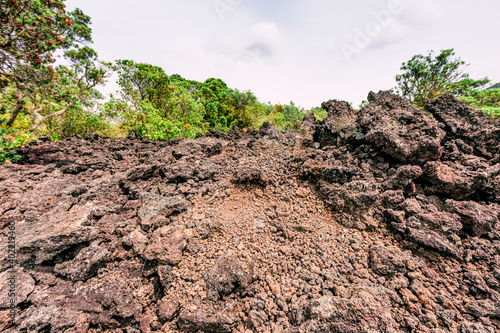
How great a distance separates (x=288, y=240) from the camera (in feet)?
8.84

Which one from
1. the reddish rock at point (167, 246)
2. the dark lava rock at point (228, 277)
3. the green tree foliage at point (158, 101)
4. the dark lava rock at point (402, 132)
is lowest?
the dark lava rock at point (228, 277)

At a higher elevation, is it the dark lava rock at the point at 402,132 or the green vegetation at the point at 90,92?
the green vegetation at the point at 90,92

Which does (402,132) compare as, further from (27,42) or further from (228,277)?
(27,42)

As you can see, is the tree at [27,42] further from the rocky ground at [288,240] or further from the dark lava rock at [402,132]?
the dark lava rock at [402,132]

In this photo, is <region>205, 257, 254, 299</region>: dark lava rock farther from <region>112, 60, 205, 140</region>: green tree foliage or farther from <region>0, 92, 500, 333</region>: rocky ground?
<region>112, 60, 205, 140</region>: green tree foliage

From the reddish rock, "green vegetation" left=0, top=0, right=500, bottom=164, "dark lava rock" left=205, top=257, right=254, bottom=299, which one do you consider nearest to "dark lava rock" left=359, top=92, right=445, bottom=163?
"dark lava rock" left=205, top=257, right=254, bottom=299

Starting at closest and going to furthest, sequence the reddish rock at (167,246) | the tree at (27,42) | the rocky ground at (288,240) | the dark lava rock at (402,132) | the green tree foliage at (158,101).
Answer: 1. the rocky ground at (288,240)
2. the reddish rock at (167,246)
3. the dark lava rock at (402,132)
4. the tree at (27,42)
5. the green tree foliage at (158,101)

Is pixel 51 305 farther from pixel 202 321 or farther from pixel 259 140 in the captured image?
pixel 259 140

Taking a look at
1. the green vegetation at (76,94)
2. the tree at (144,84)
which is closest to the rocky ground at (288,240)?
the green vegetation at (76,94)

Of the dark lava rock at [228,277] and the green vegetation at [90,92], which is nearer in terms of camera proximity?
the dark lava rock at [228,277]

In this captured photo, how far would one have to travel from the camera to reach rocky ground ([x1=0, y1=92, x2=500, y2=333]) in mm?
1951

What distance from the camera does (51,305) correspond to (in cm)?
215

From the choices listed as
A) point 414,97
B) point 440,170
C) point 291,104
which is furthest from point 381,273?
point 291,104

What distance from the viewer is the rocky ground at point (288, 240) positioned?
195 centimetres
